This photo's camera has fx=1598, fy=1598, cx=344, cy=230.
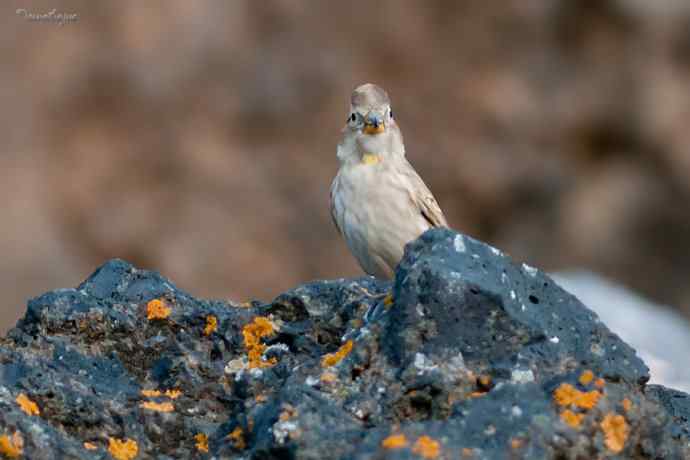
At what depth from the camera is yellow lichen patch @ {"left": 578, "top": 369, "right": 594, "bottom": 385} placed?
491cm

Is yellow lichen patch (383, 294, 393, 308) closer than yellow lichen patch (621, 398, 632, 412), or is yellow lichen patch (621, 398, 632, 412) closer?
yellow lichen patch (621, 398, 632, 412)

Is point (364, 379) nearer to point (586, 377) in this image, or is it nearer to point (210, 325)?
point (586, 377)

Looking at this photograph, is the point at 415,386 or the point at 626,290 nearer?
the point at 415,386

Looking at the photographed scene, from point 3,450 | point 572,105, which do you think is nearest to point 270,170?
point 572,105

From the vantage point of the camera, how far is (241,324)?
5883 mm

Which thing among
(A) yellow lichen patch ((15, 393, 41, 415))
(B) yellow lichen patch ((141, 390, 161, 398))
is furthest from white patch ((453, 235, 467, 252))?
(A) yellow lichen patch ((15, 393, 41, 415))

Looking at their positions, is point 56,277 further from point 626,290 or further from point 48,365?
point 48,365

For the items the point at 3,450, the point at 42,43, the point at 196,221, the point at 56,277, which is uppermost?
the point at 42,43

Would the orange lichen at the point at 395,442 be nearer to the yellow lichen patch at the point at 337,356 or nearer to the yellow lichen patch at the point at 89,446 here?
the yellow lichen patch at the point at 337,356

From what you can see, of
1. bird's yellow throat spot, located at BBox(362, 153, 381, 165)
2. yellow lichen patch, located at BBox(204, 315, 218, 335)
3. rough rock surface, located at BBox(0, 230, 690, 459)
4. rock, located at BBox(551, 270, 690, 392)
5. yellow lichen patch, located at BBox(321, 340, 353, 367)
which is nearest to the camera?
rough rock surface, located at BBox(0, 230, 690, 459)

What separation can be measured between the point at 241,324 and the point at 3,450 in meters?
1.31

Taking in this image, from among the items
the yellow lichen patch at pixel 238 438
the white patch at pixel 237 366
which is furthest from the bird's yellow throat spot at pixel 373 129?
the yellow lichen patch at pixel 238 438

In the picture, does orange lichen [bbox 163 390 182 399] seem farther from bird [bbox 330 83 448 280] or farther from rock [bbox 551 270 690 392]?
rock [bbox 551 270 690 392]

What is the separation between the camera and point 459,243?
5.32 m
